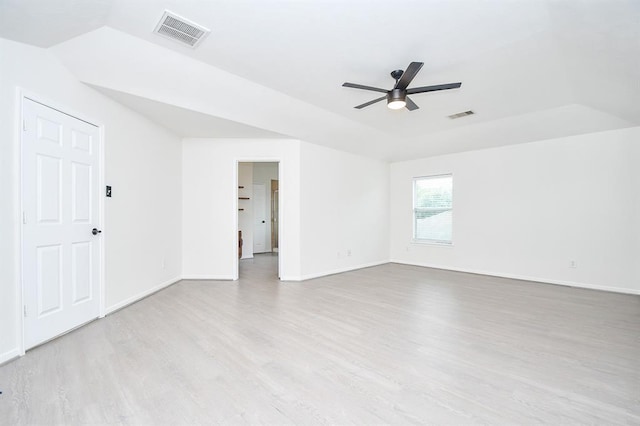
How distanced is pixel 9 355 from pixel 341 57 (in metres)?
3.79

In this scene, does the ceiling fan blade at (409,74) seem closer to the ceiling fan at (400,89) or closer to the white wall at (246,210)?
the ceiling fan at (400,89)

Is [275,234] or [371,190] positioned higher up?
[371,190]

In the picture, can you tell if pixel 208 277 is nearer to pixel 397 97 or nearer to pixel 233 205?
pixel 233 205

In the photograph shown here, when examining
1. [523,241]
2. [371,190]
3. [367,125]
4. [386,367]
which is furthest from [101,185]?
[523,241]

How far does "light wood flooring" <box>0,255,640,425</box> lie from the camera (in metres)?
1.71

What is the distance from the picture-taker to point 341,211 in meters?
6.02

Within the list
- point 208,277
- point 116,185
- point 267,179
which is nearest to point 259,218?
point 267,179

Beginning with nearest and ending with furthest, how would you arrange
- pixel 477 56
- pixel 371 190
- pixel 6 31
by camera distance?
pixel 6 31
pixel 477 56
pixel 371 190

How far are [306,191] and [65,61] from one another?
11.6 ft

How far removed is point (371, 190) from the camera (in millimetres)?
6754

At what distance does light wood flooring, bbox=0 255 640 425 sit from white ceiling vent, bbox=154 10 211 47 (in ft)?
8.92

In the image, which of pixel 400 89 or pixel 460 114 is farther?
pixel 460 114

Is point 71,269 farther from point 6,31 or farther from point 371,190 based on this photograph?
point 371,190

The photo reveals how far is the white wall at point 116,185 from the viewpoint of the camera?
2264 millimetres
